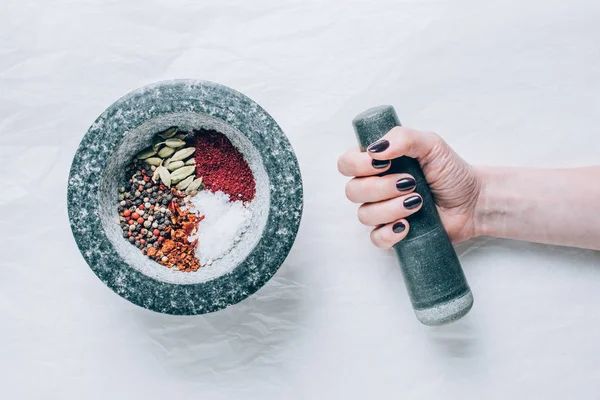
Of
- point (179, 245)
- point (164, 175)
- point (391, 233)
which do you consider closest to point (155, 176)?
point (164, 175)

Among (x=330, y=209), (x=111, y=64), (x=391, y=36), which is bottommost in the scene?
(x=330, y=209)

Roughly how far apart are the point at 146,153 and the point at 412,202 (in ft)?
1.47

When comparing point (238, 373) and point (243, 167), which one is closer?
point (243, 167)

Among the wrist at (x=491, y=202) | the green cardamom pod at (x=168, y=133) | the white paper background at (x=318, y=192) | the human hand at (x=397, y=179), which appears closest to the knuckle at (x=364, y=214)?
the human hand at (x=397, y=179)

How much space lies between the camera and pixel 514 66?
43.4 inches

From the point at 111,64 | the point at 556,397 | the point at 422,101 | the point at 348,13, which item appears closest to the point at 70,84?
the point at 111,64

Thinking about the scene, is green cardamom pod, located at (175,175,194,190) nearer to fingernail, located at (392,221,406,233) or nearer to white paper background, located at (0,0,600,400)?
white paper background, located at (0,0,600,400)

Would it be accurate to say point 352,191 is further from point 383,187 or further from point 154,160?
point 154,160

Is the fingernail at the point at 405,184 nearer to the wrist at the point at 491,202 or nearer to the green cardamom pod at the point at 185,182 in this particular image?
the wrist at the point at 491,202

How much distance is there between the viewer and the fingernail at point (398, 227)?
942 mm

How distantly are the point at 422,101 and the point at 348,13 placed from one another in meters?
0.22

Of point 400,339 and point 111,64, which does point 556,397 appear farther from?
point 111,64

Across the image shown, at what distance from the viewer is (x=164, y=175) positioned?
3.16ft

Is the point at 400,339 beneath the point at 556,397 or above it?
above
